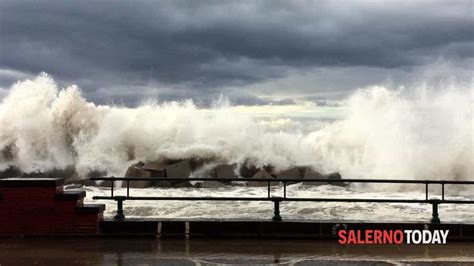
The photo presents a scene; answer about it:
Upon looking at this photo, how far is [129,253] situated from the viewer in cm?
819

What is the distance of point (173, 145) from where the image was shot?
1298 inches

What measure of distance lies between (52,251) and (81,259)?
76 cm

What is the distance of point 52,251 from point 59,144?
25.3 meters

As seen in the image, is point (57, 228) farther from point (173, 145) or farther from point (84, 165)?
point (173, 145)

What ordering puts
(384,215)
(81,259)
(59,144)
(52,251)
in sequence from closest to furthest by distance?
(81,259) < (52,251) < (384,215) < (59,144)

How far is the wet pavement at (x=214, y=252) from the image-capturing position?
7668 millimetres

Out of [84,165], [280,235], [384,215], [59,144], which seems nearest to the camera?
[280,235]

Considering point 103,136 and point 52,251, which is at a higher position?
point 103,136

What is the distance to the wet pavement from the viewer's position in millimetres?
7668

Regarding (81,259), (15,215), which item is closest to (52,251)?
(81,259)

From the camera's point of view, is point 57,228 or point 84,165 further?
point 84,165

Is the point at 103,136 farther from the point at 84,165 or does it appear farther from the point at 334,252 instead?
the point at 334,252

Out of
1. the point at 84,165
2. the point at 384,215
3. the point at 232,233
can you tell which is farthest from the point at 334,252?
the point at 84,165

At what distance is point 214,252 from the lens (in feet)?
27.1
